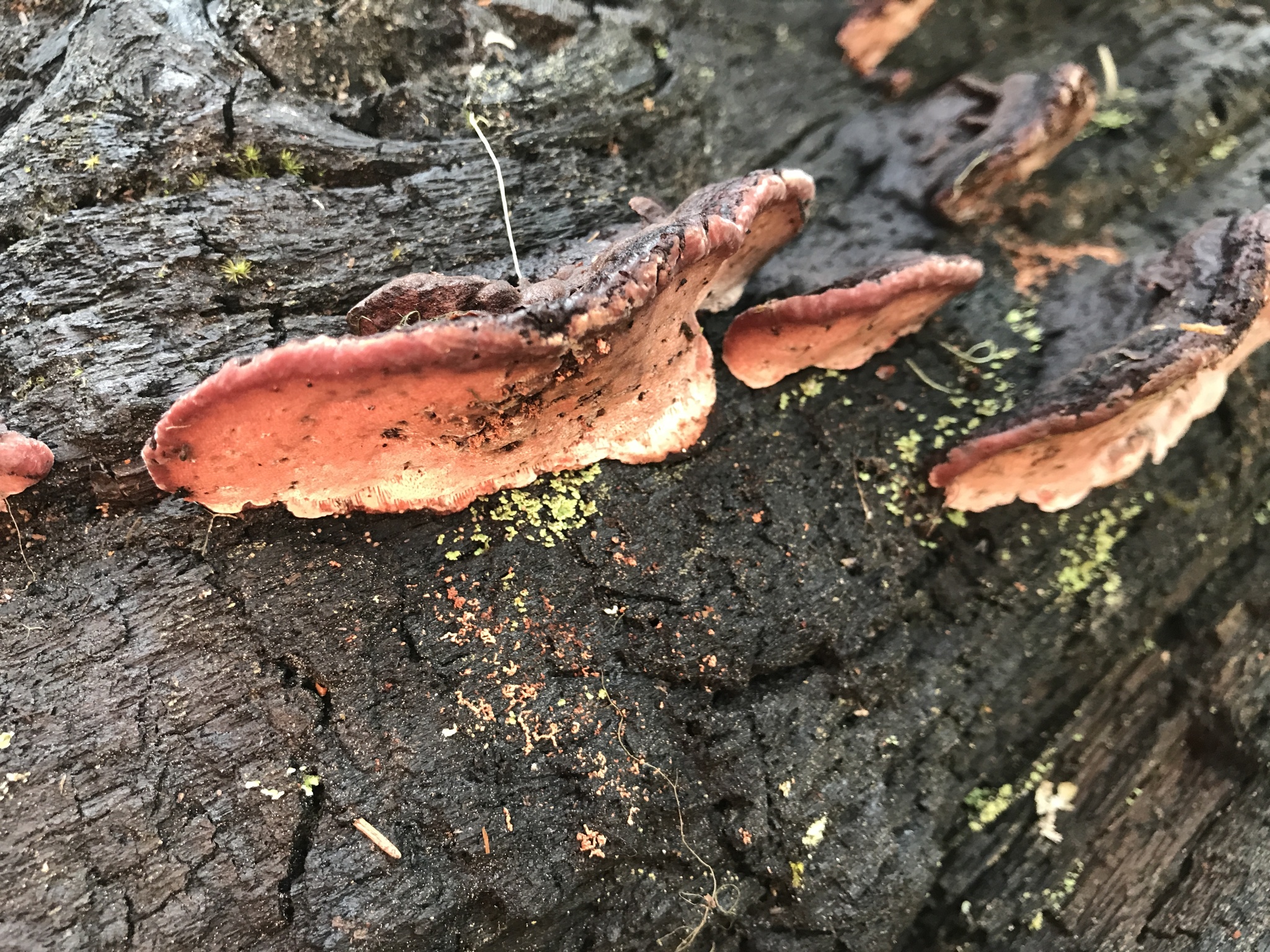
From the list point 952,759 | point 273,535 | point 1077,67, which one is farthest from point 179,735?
point 1077,67

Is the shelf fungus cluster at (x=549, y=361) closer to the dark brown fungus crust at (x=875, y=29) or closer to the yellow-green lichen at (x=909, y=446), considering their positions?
the yellow-green lichen at (x=909, y=446)

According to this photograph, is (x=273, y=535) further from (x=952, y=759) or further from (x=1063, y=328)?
(x=1063, y=328)

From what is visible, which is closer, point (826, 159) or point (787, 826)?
point (787, 826)

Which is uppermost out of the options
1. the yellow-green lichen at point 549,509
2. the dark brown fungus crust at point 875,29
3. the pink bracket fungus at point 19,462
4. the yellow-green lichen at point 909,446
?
the dark brown fungus crust at point 875,29

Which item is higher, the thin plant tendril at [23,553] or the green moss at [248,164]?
the green moss at [248,164]

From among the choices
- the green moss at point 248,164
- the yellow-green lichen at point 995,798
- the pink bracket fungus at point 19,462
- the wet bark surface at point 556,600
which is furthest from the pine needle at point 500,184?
the yellow-green lichen at point 995,798
